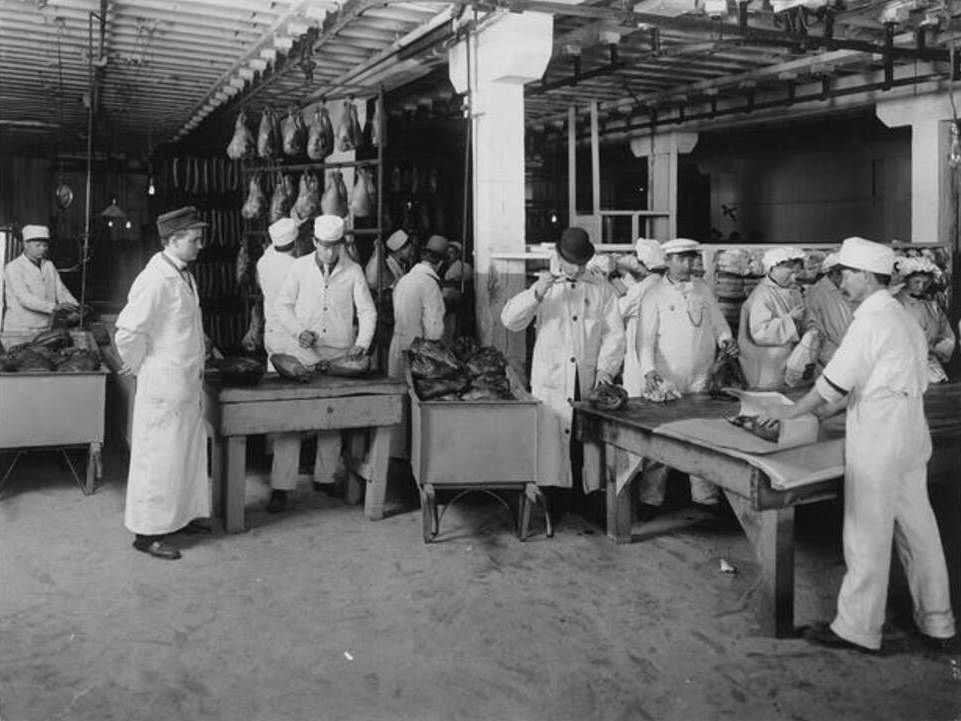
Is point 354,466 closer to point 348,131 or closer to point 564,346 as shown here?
point 564,346

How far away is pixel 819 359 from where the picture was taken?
6805 millimetres

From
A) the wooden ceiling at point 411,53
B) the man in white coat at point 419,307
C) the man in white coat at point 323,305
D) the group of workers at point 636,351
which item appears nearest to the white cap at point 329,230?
the group of workers at point 636,351

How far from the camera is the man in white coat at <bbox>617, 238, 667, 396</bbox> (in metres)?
6.59

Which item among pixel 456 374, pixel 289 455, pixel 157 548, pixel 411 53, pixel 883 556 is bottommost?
pixel 157 548

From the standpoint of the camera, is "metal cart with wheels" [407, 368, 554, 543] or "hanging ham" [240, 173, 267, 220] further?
"hanging ham" [240, 173, 267, 220]

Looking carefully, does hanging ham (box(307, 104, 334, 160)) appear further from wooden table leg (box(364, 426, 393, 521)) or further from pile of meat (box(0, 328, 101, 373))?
wooden table leg (box(364, 426, 393, 521))

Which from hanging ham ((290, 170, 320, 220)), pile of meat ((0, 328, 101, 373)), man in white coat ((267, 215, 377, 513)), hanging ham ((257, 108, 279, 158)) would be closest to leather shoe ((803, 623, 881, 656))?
man in white coat ((267, 215, 377, 513))

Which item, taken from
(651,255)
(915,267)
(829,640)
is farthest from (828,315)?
(829,640)

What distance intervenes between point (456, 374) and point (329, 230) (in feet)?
4.95

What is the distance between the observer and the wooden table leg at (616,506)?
17.8 ft

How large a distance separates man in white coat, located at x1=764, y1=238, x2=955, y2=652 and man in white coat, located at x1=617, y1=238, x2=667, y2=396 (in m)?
2.48

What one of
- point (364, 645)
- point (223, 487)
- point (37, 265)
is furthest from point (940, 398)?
point (37, 265)

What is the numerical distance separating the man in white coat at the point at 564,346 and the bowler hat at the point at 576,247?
7cm

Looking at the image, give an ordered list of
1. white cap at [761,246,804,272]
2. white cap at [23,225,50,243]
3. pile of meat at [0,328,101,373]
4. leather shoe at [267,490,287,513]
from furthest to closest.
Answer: white cap at [23,225,50,243] < pile of meat at [0,328,101,373] < white cap at [761,246,804,272] < leather shoe at [267,490,287,513]
